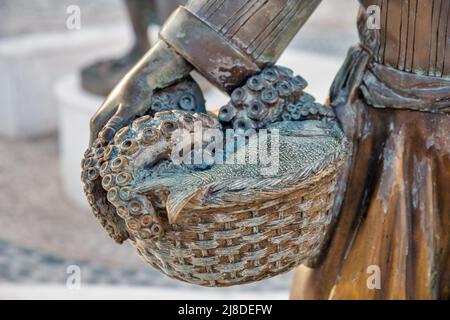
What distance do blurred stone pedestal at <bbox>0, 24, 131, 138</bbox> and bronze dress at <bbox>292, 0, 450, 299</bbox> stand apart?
11.8 feet

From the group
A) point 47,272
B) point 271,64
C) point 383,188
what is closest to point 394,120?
point 383,188

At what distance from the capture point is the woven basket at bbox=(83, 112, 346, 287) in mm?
985

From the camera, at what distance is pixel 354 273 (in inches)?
47.9

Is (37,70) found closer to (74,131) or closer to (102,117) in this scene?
(74,131)

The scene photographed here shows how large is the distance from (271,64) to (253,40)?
47mm

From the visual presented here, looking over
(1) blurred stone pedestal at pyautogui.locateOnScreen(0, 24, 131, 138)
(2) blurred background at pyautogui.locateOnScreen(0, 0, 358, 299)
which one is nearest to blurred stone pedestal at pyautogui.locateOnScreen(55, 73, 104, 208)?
(2) blurred background at pyautogui.locateOnScreen(0, 0, 358, 299)

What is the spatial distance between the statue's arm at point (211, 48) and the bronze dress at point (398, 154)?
0.46 ft

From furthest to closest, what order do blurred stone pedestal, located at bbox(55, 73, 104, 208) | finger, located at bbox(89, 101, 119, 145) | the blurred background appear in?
1. blurred stone pedestal, located at bbox(55, 73, 104, 208)
2. the blurred background
3. finger, located at bbox(89, 101, 119, 145)

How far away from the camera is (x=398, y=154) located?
A: 1.16 m

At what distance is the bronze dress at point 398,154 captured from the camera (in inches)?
44.1

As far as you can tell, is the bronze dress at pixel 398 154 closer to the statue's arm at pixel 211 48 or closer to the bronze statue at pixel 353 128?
the bronze statue at pixel 353 128

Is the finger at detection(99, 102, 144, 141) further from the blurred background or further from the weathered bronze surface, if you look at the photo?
the weathered bronze surface

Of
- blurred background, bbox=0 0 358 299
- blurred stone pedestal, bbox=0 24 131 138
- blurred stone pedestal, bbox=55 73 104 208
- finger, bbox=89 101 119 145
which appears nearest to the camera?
finger, bbox=89 101 119 145

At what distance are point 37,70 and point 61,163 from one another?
0.86 m
